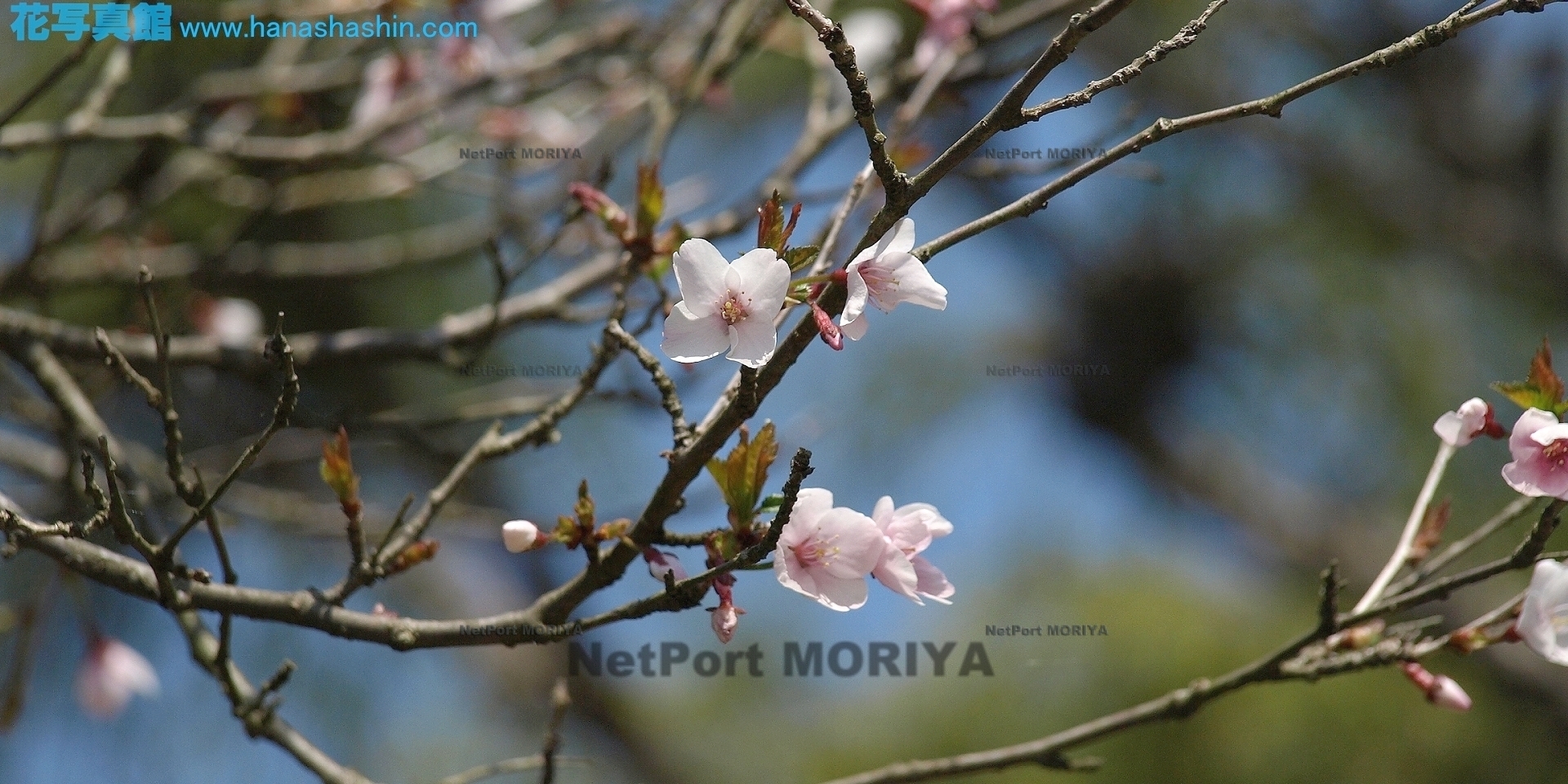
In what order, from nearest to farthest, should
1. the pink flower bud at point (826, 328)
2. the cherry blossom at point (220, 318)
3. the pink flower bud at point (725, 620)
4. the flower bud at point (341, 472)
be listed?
the pink flower bud at point (826, 328) < the pink flower bud at point (725, 620) < the flower bud at point (341, 472) < the cherry blossom at point (220, 318)

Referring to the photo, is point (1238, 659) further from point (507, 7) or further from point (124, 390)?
point (124, 390)

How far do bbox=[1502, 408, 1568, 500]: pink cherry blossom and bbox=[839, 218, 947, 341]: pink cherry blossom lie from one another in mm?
450

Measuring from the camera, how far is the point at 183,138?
1.55 metres

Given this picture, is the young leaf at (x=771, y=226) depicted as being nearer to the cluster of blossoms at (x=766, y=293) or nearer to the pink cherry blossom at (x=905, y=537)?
the cluster of blossoms at (x=766, y=293)

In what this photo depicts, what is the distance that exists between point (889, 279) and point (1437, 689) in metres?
0.68

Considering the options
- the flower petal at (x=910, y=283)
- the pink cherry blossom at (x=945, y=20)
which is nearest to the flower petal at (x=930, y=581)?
the flower petal at (x=910, y=283)

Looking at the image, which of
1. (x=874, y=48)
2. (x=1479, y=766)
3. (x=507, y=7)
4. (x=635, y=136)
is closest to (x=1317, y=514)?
(x=1479, y=766)

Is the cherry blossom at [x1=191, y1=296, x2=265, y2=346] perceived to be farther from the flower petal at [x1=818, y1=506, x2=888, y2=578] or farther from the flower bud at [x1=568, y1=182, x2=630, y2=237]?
the flower petal at [x1=818, y1=506, x2=888, y2=578]

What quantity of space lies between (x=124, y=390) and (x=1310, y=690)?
2.75 metres

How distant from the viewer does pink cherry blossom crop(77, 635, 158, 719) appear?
1.59 m

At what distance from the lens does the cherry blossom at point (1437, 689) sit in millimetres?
942

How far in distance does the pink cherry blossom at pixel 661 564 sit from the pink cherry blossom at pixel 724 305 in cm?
16

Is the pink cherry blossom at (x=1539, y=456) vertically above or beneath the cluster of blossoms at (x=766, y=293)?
beneath
